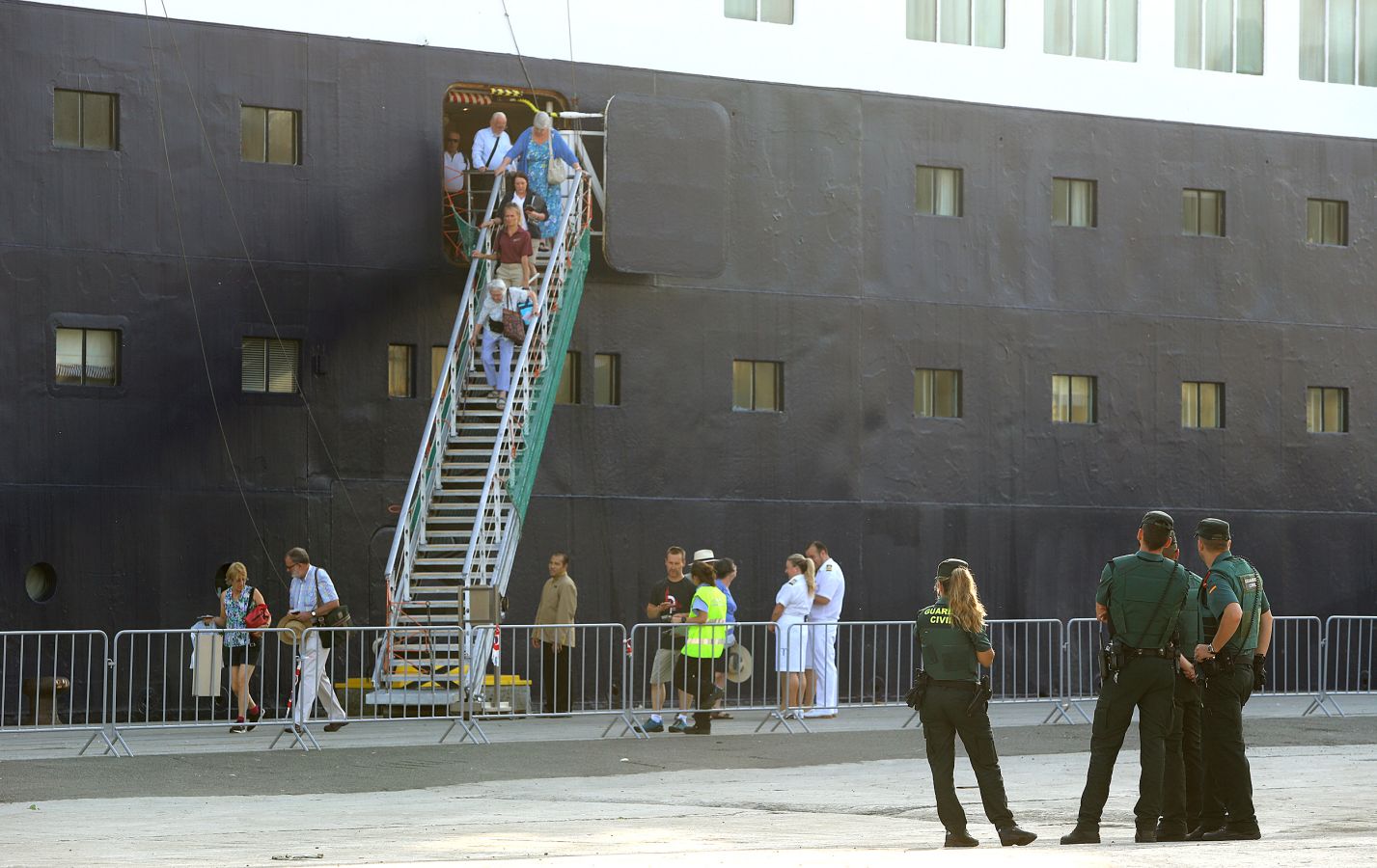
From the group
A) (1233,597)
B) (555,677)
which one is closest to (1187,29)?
(555,677)

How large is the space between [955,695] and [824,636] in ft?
30.0

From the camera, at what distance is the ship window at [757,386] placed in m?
24.2

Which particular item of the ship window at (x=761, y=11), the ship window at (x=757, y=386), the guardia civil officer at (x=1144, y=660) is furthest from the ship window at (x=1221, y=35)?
the guardia civil officer at (x=1144, y=660)

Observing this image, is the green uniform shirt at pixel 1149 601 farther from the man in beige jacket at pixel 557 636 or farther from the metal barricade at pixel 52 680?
the metal barricade at pixel 52 680

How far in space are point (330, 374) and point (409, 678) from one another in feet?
13.5

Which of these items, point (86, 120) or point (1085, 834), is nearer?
point (1085, 834)

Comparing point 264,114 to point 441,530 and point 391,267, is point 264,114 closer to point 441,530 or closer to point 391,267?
point 391,267

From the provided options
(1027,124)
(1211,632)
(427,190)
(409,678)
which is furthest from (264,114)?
(1211,632)

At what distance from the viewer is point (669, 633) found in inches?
760

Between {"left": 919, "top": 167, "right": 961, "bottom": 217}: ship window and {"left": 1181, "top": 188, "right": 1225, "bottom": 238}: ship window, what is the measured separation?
323cm

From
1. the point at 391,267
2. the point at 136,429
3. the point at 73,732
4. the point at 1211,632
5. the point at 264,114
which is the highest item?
the point at 264,114

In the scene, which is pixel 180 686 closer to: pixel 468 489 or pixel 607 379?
pixel 468 489

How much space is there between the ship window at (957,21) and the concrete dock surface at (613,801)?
9716 millimetres

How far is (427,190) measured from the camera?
22.8 m
